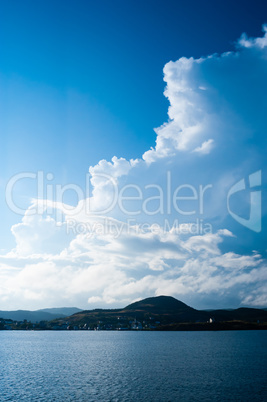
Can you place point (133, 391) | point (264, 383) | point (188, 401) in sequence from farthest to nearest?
point (264, 383), point (133, 391), point (188, 401)

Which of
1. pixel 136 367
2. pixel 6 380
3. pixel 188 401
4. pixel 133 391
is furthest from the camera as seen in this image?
pixel 136 367

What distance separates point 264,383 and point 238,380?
5.51 metres

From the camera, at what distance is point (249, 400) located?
50.2 metres

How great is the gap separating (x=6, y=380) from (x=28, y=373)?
9694 millimetres

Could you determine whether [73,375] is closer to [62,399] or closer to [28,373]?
[28,373]

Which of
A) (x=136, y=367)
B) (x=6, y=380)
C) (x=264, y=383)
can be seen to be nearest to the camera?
(x=264, y=383)

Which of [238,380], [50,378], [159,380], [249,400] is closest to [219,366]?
[238,380]

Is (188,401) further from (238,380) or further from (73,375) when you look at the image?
(73,375)

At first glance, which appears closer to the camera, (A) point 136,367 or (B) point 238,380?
(B) point 238,380

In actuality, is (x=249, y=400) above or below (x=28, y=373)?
above

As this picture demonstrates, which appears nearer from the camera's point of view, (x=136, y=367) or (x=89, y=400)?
(x=89, y=400)

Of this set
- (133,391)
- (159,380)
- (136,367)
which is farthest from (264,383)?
(136,367)

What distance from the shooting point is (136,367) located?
8362cm

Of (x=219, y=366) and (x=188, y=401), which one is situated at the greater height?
(x=188, y=401)
